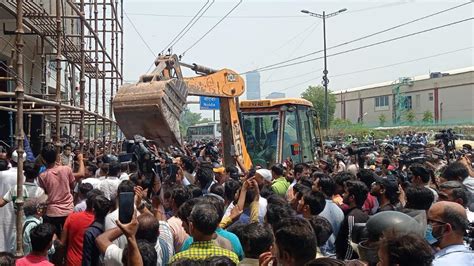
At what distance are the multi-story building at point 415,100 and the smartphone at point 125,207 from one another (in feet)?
151

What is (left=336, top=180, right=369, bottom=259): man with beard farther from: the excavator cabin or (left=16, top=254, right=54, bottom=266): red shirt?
the excavator cabin

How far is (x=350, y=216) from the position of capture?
16.5 ft

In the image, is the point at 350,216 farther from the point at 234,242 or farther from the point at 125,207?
the point at 125,207


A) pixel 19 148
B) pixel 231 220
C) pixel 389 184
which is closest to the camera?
pixel 231 220

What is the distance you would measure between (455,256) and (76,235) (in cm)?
323

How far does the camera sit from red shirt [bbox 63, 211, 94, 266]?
4.88m

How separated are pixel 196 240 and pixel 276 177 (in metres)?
4.25

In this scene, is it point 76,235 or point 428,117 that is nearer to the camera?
point 76,235

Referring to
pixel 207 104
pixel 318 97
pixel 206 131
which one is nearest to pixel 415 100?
pixel 318 97

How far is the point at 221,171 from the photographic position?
9000 mm

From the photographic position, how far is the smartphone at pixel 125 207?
3.22 metres

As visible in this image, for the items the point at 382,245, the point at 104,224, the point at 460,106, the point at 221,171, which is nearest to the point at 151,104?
the point at 221,171

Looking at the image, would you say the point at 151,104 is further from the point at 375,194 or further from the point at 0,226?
the point at 375,194

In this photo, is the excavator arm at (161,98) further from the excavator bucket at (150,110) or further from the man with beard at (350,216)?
the man with beard at (350,216)
